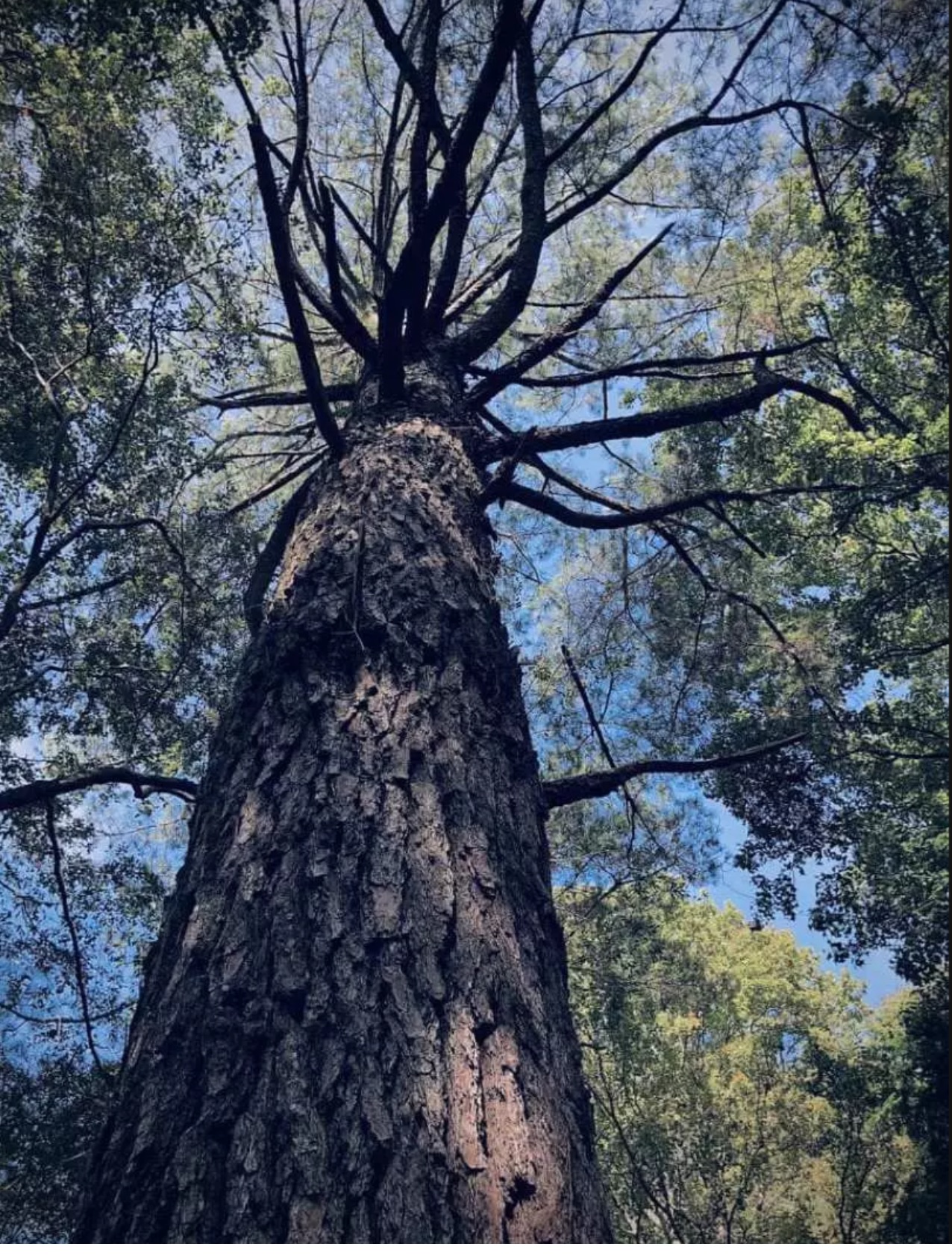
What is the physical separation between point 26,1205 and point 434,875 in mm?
2761

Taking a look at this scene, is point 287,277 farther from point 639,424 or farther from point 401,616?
point 639,424

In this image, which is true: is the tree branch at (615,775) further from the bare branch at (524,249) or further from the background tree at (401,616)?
the bare branch at (524,249)

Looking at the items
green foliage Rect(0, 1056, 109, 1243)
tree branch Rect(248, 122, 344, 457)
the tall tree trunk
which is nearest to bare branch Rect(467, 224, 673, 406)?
tree branch Rect(248, 122, 344, 457)

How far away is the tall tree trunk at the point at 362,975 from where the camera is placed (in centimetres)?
80

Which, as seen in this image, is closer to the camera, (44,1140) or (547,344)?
(547,344)

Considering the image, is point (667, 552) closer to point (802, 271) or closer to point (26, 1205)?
point (802, 271)

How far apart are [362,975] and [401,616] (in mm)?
691

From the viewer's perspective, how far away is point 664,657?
15.1ft

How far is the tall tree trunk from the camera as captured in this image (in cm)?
80

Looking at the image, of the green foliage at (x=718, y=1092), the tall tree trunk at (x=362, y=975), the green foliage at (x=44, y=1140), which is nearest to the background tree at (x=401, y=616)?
the tall tree trunk at (x=362, y=975)

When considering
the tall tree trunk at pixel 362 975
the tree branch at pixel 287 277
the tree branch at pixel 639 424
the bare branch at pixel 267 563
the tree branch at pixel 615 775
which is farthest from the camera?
the bare branch at pixel 267 563

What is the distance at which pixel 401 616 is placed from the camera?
149cm

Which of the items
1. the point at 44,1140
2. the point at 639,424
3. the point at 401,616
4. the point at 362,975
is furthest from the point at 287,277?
the point at 44,1140

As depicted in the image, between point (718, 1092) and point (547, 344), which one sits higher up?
point (547, 344)
